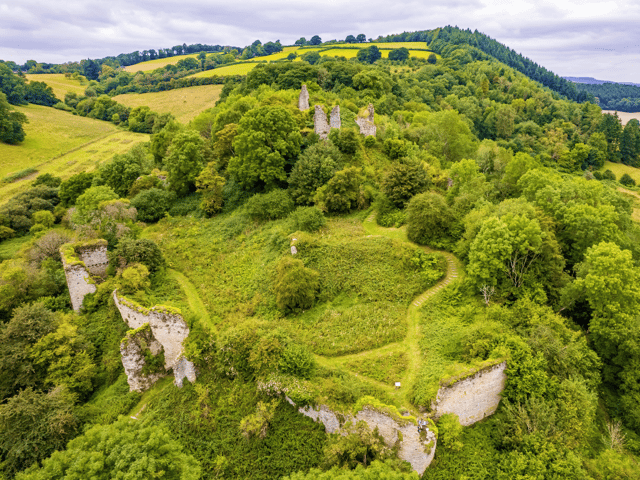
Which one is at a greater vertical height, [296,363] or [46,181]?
[46,181]

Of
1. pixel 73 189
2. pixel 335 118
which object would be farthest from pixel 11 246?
pixel 335 118

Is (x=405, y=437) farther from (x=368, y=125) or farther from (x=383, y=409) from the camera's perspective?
(x=368, y=125)

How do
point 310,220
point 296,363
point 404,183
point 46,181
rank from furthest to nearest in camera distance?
point 46,181, point 404,183, point 310,220, point 296,363

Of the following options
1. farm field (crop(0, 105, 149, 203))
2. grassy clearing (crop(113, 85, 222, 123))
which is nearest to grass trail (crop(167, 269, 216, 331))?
farm field (crop(0, 105, 149, 203))

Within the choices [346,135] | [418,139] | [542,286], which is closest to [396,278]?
[542,286]

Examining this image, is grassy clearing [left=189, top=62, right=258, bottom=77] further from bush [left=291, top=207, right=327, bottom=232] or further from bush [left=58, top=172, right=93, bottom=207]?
bush [left=291, top=207, right=327, bottom=232]

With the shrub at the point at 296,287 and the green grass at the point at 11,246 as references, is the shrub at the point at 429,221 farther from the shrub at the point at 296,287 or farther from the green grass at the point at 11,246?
the green grass at the point at 11,246

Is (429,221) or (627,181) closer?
(429,221)

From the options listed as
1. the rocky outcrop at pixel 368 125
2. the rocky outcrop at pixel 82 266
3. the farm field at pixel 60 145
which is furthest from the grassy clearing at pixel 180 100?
the rocky outcrop at pixel 82 266
